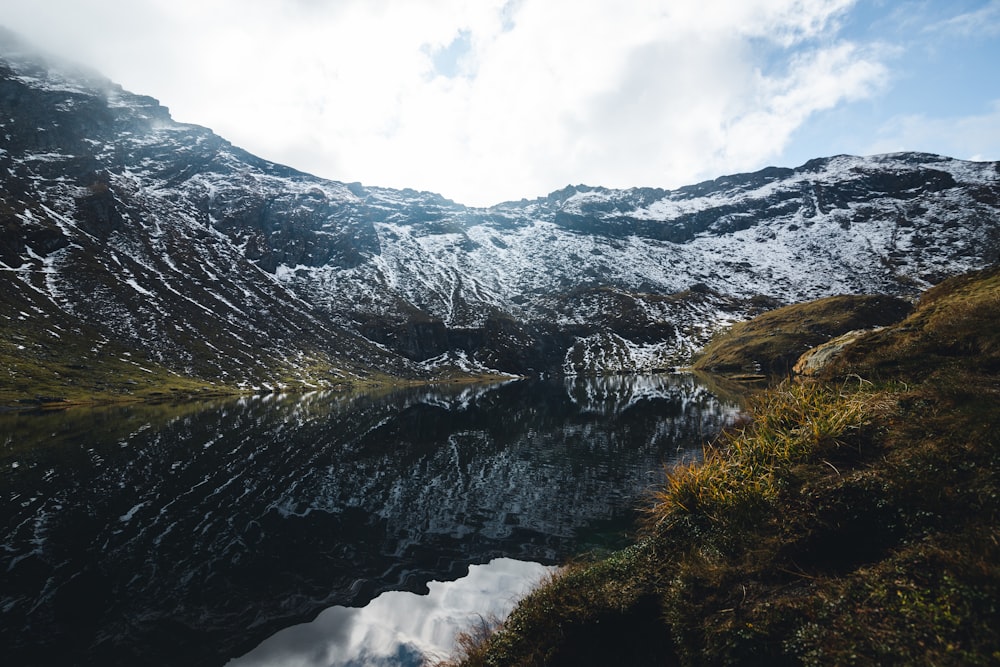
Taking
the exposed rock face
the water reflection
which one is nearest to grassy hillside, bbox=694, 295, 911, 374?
the exposed rock face

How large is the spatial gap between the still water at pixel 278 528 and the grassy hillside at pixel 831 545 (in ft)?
34.0

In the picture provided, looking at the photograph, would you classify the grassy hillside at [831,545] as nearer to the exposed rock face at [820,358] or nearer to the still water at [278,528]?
the exposed rock face at [820,358]

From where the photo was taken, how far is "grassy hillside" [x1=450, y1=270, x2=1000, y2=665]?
6.04m

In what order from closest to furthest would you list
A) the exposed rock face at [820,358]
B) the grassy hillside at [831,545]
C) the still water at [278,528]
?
the grassy hillside at [831,545] → the still water at [278,528] → the exposed rock face at [820,358]

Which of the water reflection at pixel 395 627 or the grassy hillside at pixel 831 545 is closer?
the grassy hillside at pixel 831 545

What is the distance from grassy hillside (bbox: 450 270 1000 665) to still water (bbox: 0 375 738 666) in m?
10.4

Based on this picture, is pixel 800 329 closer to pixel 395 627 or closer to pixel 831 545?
pixel 395 627

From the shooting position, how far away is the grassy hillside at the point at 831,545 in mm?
6035

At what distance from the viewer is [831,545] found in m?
8.42

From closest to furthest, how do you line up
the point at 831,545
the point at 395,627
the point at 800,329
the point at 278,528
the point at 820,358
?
1. the point at 831,545
2. the point at 395,627
3. the point at 820,358
4. the point at 278,528
5. the point at 800,329

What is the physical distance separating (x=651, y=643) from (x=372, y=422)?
7415 centimetres

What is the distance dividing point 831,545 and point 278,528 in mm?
31486

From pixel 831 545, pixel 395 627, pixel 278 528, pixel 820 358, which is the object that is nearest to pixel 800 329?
pixel 820 358

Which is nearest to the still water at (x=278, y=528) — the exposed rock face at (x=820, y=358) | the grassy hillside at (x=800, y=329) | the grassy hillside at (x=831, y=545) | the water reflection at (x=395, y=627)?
the water reflection at (x=395, y=627)
